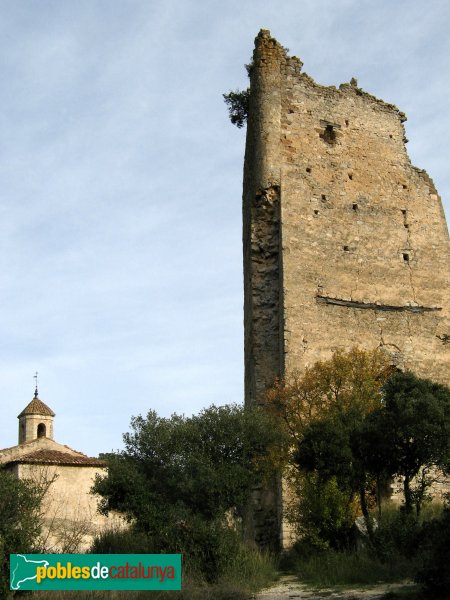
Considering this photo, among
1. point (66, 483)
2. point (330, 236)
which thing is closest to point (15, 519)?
point (330, 236)

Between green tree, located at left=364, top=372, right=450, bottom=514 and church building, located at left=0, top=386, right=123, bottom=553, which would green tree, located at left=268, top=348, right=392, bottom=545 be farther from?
church building, located at left=0, top=386, right=123, bottom=553

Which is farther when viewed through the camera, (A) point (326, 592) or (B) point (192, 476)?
(B) point (192, 476)

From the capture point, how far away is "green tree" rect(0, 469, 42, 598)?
12409mm

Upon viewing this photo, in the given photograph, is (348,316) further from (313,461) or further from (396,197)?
(313,461)

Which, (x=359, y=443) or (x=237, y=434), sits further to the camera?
(x=237, y=434)

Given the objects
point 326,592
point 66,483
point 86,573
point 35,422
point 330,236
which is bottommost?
point 326,592

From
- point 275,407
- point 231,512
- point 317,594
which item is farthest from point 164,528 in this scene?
point 275,407

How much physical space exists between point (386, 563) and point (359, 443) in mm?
2507

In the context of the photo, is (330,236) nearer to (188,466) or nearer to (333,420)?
(333,420)

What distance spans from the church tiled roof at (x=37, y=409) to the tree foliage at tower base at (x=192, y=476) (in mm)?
21942

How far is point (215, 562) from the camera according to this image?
14.0 meters

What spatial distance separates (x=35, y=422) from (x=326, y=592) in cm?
A: 2718

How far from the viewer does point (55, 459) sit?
27.1 m

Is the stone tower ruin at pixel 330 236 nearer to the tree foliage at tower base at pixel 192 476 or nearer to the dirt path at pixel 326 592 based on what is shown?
the tree foliage at tower base at pixel 192 476
